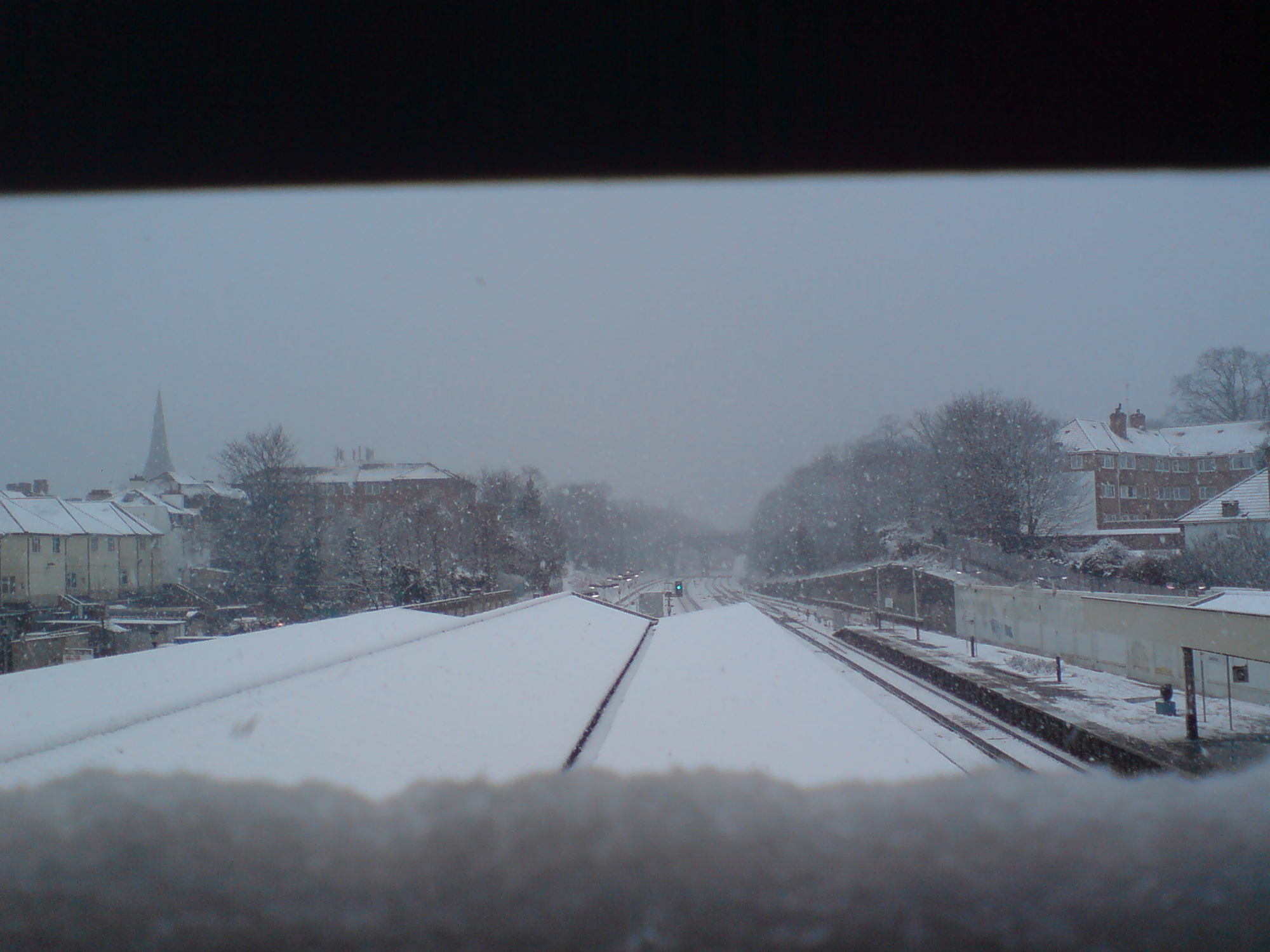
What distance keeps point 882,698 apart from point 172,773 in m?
9.09

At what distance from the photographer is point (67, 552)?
9.35 meters

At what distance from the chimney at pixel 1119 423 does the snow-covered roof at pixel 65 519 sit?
1432 centimetres

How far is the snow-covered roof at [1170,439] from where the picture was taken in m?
7.99

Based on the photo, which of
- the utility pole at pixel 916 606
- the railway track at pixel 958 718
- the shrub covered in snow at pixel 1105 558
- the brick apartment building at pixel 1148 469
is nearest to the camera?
the railway track at pixel 958 718

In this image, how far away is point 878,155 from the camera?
3232mm

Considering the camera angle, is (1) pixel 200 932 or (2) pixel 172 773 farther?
(2) pixel 172 773

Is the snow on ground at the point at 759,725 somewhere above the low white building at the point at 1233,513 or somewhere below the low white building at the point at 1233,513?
below

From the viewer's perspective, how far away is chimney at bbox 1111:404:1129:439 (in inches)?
430

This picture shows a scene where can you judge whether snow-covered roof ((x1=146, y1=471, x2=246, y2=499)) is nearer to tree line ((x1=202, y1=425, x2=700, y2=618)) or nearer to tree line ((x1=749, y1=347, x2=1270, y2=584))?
tree line ((x1=202, y1=425, x2=700, y2=618))

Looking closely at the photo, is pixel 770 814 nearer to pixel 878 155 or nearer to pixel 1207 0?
pixel 878 155

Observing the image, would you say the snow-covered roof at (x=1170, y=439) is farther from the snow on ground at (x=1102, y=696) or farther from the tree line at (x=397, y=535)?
the tree line at (x=397, y=535)

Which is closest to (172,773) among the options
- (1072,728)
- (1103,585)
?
(1072,728)

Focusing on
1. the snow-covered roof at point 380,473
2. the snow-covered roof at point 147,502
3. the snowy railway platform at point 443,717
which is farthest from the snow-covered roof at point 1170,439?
the snow-covered roof at point 147,502

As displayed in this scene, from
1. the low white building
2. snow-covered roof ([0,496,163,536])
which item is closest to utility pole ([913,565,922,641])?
the low white building
